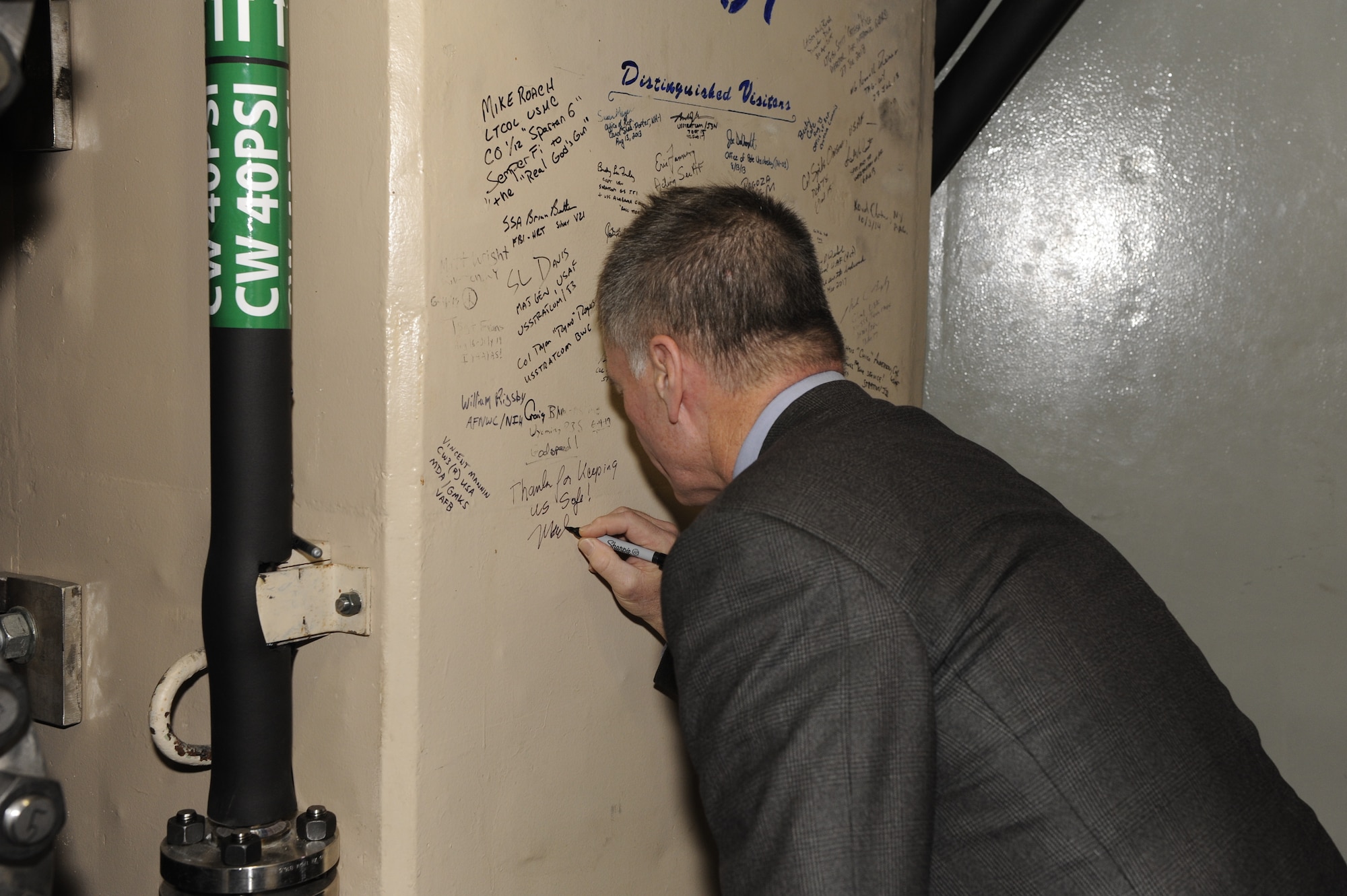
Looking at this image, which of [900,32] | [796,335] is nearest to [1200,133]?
[900,32]

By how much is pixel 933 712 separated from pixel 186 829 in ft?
2.95

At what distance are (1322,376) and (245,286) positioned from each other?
2497 millimetres

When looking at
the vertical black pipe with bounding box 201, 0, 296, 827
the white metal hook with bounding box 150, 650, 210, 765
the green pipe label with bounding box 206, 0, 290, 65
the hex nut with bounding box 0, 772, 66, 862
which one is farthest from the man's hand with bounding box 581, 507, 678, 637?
the hex nut with bounding box 0, 772, 66, 862

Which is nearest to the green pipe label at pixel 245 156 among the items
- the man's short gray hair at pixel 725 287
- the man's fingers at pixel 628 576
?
the man's short gray hair at pixel 725 287

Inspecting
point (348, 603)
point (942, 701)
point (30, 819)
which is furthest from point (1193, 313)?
point (30, 819)

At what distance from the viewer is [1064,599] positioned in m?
1.07

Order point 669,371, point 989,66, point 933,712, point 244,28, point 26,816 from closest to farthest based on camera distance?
point 26,816, point 933,712, point 244,28, point 669,371, point 989,66

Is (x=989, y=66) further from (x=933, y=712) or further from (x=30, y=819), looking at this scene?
(x=30, y=819)

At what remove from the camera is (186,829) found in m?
1.30

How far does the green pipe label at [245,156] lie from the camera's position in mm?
1252

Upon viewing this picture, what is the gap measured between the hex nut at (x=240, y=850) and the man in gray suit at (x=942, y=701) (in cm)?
57

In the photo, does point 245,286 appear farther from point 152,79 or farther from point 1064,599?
point 1064,599

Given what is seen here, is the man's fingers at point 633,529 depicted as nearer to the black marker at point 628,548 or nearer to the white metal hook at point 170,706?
the black marker at point 628,548

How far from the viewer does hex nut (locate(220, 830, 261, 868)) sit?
1258mm
